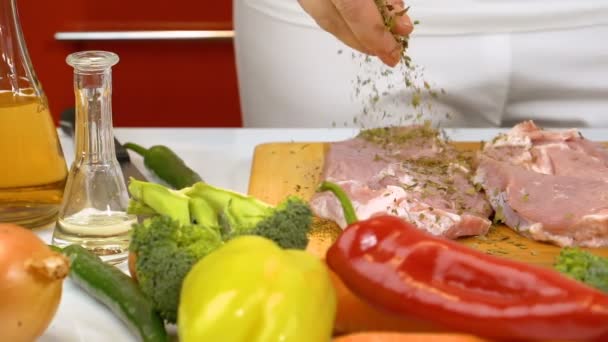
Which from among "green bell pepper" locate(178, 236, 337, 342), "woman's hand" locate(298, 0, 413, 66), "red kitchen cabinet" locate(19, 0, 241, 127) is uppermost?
"woman's hand" locate(298, 0, 413, 66)

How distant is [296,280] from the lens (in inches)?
37.8

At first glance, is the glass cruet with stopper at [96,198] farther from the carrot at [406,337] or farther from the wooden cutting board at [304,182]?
the carrot at [406,337]

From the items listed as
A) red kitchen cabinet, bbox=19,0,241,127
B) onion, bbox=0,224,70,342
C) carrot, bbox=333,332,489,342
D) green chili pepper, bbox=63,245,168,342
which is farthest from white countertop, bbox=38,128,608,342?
red kitchen cabinet, bbox=19,0,241,127

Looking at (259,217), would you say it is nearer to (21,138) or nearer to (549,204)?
(21,138)

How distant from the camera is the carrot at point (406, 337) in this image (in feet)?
3.04

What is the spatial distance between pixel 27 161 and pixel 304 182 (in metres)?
0.55

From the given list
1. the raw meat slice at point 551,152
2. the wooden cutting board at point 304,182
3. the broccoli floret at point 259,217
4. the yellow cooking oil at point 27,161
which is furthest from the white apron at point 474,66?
the broccoli floret at point 259,217

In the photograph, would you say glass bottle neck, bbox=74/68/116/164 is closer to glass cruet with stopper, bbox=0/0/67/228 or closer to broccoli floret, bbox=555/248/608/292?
glass cruet with stopper, bbox=0/0/67/228

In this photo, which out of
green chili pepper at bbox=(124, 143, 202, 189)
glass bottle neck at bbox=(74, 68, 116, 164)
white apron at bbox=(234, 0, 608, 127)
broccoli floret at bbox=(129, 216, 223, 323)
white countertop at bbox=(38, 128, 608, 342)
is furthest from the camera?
white apron at bbox=(234, 0, 608, 127)

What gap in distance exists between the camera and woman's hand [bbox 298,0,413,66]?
5.28ft

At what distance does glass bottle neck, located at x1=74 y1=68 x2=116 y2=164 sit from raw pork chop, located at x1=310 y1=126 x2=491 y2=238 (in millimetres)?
415

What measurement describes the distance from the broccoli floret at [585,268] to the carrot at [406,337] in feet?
0.49

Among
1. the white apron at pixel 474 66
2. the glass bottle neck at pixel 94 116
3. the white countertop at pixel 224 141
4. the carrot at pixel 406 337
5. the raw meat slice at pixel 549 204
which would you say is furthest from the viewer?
the white apron at pixel 474 66

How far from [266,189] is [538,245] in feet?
1.60
